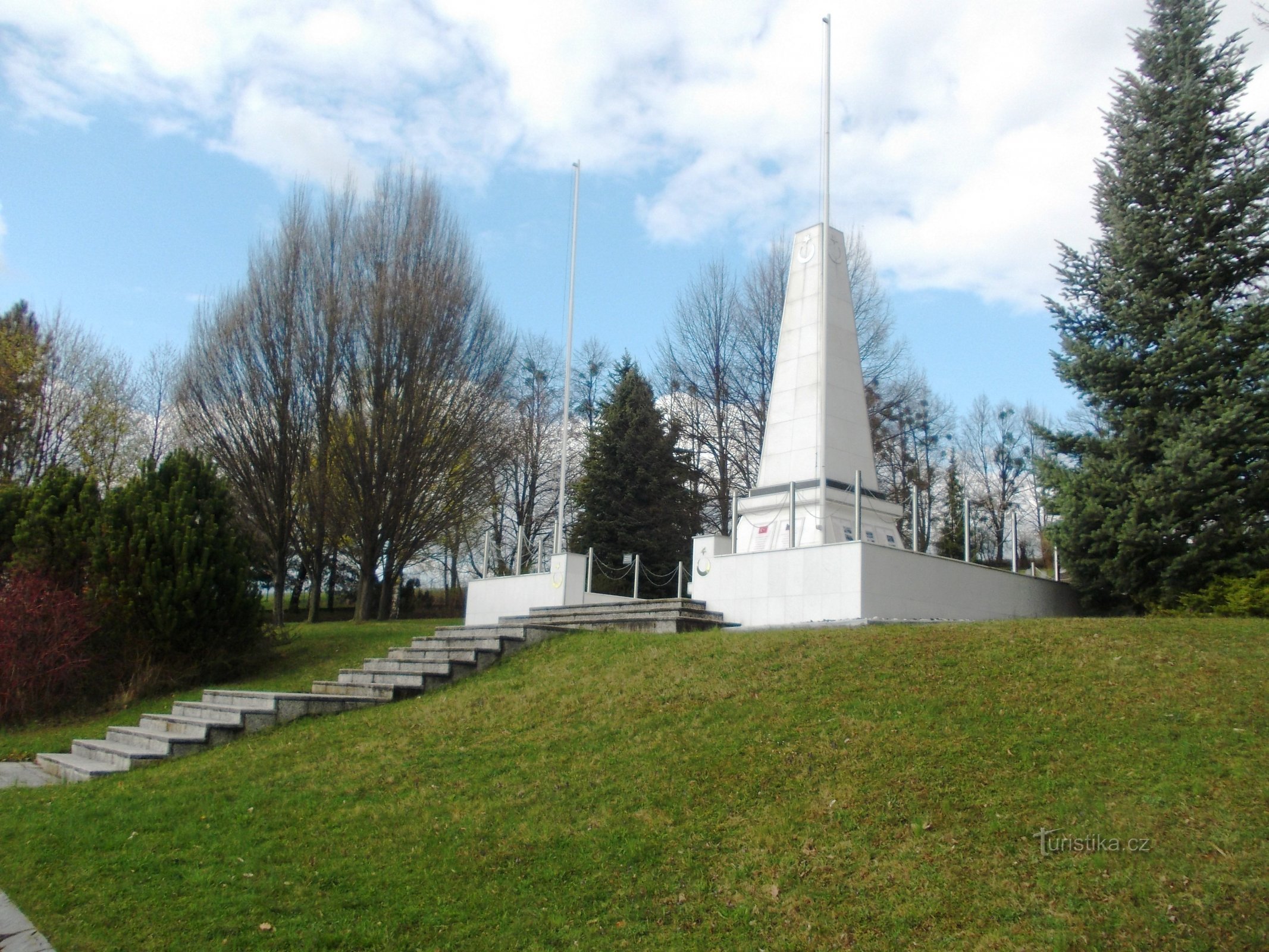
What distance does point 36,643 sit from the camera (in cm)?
1351

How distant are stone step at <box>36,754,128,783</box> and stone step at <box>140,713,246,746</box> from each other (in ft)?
2.63

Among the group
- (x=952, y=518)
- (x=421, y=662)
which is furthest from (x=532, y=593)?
(x=952, y=518)

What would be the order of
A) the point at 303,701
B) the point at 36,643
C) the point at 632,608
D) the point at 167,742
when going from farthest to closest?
the point at 632,608, the point at 36,643, the point at 303,701, the point at 167,742

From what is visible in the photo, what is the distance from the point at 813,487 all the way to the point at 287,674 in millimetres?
9270

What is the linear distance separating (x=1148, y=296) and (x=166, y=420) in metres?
30.1

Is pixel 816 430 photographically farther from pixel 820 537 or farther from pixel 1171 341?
pixel 1171 341

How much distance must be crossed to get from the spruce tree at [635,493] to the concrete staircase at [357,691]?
12.9 m

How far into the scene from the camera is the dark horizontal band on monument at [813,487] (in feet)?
50.5

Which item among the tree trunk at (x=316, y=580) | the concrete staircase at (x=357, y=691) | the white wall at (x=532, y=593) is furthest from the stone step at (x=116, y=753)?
the tree trunk at (x=316, y=580)

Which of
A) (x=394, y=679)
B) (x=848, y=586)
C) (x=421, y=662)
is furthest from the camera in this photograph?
(x=421, y=662)

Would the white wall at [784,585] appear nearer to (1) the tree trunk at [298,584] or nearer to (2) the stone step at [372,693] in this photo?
(2) the stone step at [372,693]

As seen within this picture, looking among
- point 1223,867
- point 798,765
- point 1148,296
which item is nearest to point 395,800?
point 798,765

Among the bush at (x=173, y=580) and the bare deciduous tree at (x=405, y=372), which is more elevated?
the bare deciduous tree at (x=405, y=372)

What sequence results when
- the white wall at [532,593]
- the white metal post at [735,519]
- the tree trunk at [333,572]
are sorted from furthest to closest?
the tree trunk at [333,572], the white wall at [532,593], the white metal post at [735,519]
